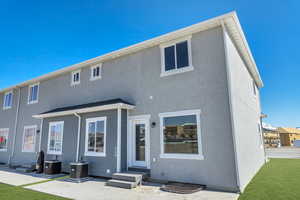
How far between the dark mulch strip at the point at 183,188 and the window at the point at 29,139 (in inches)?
446

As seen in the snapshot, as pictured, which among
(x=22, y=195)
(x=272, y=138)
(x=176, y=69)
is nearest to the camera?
(x=22, y=195)

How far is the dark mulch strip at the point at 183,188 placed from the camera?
6234mm

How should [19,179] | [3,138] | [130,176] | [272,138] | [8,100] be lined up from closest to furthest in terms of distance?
[130,176]
[19,179]
[3,138]
[8,100]
[272,138]

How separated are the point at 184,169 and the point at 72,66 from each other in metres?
9.67

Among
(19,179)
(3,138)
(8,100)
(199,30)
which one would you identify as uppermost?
(199,30)

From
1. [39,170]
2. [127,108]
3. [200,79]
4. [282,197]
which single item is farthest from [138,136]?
[39,170]

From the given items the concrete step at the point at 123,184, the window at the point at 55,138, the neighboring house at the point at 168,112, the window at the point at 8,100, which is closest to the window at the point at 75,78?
Answer: the neighboring house at the point at 168,112

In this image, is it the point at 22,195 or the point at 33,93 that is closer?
the point at 22,195

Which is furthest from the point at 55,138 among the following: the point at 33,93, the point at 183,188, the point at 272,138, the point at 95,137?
the point at 272,138

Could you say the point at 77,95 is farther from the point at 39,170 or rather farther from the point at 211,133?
the point at 211,133

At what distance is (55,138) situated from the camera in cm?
1138

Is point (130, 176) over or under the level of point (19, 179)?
over

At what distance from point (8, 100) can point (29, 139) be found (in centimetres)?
551

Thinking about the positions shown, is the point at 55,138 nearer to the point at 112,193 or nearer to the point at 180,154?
the point at 112,193
